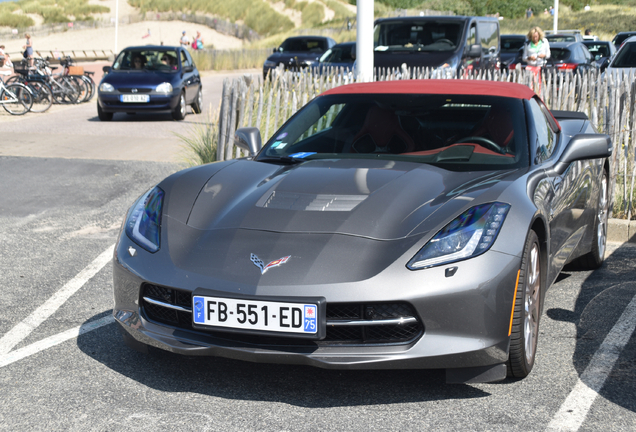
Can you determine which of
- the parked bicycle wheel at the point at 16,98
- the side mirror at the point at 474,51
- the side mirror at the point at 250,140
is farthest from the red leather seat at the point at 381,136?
the parked bicycle wheel at the point at 16,98

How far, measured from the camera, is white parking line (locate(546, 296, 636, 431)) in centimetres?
319

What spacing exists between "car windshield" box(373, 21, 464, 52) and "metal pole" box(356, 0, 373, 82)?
4218 mm

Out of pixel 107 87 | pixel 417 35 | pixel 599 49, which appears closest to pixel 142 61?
pixel 107 87

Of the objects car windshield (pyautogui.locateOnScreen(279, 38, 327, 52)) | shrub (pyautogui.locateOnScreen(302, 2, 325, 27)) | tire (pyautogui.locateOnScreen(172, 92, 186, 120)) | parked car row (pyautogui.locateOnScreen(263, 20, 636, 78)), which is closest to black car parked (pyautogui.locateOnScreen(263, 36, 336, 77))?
car windshield (pyautogui.locateOnScreen(279, 38, 327, 52))

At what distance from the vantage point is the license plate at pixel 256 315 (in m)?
3.13

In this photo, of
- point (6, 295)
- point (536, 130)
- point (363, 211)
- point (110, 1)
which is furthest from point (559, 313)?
point (110, 1)

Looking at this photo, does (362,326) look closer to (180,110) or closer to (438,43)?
(438,43)

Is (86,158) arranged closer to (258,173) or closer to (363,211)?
(258,173)

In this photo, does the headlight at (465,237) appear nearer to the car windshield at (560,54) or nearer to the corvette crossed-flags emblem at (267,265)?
the corvette crossed-flags emblem at (267,265)

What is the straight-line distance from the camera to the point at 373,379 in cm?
364

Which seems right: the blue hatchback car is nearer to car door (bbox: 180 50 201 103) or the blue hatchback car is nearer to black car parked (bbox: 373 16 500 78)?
car door (bbox: 180 50 201 103)

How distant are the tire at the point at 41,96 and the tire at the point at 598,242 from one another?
560 inches

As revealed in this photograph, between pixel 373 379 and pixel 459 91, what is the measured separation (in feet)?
6.57

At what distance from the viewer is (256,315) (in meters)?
3.17
